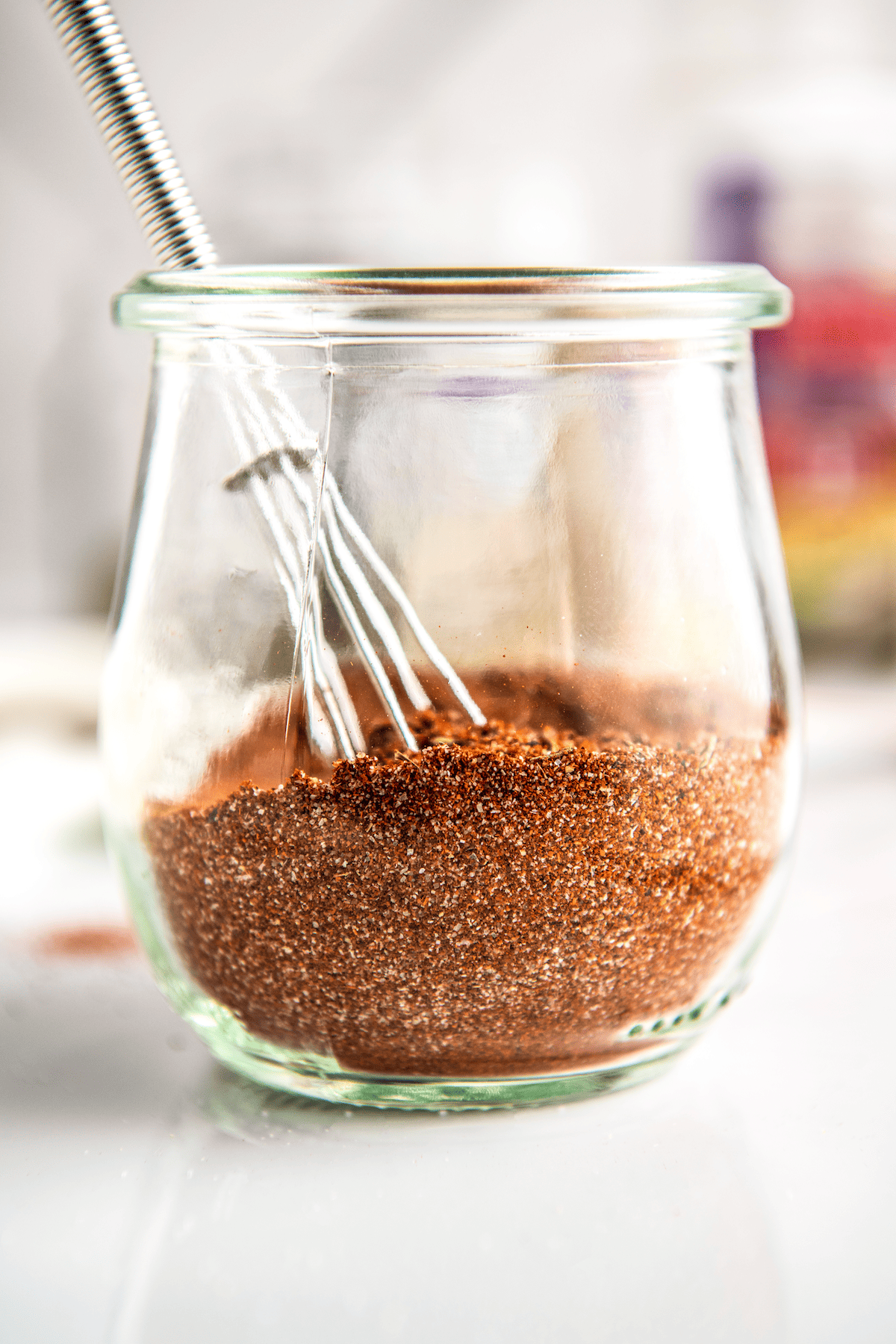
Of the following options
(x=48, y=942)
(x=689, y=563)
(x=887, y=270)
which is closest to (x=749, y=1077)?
(x=689, y=563)

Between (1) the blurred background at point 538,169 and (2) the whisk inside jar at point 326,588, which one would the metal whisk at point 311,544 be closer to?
(2) the whisk inside jar at point 326,588

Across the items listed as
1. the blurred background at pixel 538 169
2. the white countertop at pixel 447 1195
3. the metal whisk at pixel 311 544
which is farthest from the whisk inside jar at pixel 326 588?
the blurred background at pixel 538 169

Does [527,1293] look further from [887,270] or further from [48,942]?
[887,270]

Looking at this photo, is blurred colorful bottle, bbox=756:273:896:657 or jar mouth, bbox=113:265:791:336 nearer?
jar mouth, bbox=113:265:791:336

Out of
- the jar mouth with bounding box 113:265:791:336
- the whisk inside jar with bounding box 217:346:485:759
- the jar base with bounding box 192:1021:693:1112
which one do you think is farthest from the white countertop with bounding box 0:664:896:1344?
the jar mouth with bounding box 113:265:791:336

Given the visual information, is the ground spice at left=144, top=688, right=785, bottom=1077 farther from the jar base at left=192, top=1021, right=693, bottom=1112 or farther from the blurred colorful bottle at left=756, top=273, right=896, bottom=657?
the blurred colorful bottle at left=756, top=273, right=896, bottom=657

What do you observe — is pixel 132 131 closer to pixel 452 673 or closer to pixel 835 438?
pixel 452 673

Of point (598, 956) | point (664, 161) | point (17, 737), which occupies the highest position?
point (664, 161)
